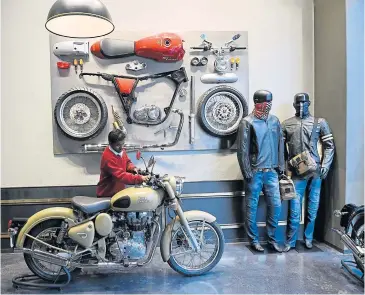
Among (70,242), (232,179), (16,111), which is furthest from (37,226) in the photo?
(232,179)

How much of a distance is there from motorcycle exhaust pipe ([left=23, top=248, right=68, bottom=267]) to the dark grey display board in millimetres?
1313

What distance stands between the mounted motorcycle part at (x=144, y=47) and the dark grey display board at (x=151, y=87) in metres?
0.08

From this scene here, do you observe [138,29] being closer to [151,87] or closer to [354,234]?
[151,87]

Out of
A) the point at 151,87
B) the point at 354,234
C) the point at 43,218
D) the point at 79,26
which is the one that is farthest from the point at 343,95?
the point at 43,218

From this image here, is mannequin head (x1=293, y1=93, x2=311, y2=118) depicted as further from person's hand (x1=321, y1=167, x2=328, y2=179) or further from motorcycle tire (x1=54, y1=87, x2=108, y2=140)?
motorcycle tire (x1=54, y1=87, x2=108, y2=140)

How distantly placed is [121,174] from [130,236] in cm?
58

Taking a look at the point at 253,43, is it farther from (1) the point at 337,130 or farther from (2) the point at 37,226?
(2) the point at 37,226

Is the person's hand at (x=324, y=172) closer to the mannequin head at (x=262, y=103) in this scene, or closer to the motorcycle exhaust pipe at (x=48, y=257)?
the mannequin head at (x=262, y=103)

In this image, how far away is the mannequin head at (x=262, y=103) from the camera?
3996 millimetres

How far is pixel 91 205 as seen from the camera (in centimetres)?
322

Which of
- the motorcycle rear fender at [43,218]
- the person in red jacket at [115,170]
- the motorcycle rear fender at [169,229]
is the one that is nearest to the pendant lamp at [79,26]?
the person in red jacket at [115,170]

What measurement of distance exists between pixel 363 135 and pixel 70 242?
3.26 meters

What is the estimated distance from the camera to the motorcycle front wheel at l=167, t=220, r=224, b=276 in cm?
344

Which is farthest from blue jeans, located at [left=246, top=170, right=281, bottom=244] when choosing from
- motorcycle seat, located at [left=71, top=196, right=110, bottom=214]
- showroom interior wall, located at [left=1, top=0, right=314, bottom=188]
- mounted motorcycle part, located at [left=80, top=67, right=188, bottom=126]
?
motorcycle seat, located at [left=71, top=196, right=110, bottom=214]
